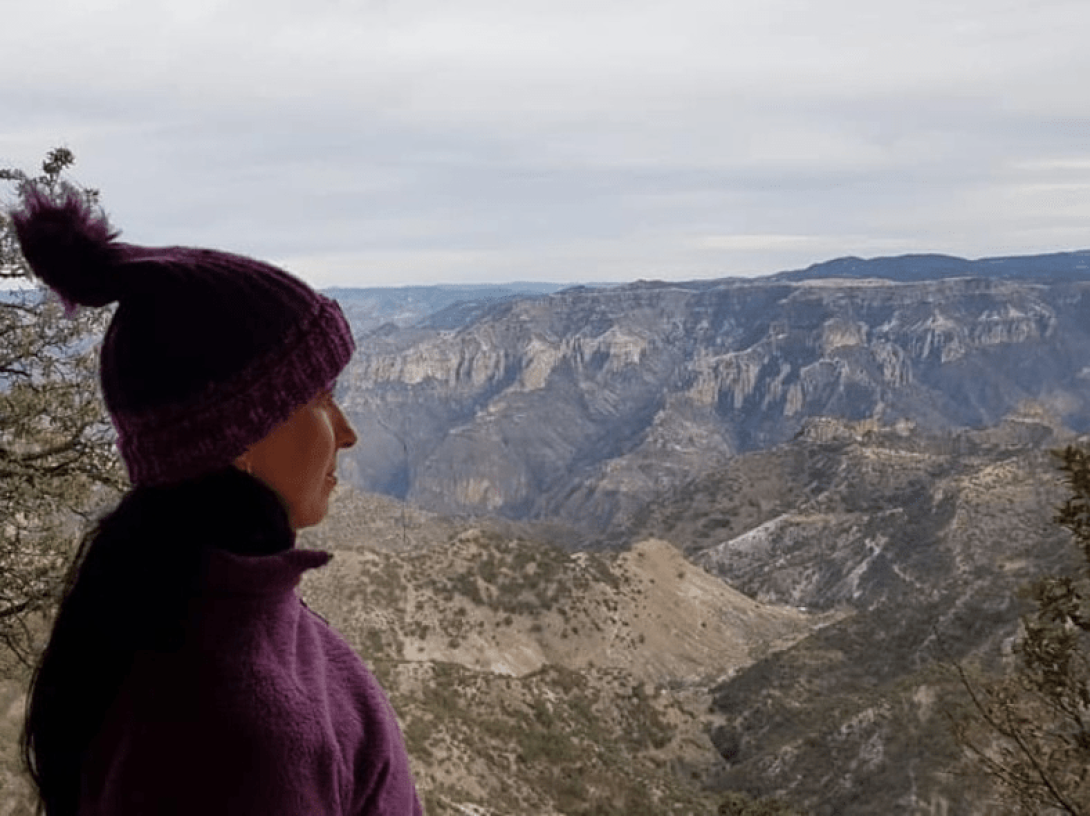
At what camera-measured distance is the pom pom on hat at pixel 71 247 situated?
1919 millimetres

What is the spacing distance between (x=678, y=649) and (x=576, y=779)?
34388 millimetres

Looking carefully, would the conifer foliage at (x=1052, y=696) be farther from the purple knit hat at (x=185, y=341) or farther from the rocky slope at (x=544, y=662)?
the rocky slope at (x=544, y=662)

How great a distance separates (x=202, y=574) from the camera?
1.72 meters

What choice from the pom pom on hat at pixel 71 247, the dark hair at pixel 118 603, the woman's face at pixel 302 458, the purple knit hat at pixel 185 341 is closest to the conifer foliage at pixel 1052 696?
the woman's face at pixel 302 458

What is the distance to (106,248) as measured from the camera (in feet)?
6.36

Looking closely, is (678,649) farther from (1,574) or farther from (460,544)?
(1,574)

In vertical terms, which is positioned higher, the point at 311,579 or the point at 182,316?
the point at 182,316

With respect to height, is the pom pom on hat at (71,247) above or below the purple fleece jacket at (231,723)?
above

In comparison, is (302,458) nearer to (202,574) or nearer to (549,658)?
(202,574)

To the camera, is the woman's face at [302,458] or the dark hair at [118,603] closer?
the dark hair at [118,603]

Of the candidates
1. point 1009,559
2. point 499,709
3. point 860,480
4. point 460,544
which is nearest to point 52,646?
point 499,709

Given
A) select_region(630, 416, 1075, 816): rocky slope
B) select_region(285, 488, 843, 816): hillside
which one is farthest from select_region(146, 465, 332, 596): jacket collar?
select_region(285, 488, 843, 816): hillside

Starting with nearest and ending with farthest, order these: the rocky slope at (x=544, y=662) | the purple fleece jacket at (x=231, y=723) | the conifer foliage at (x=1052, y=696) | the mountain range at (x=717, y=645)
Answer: the purple fleece jacket at (x=231, y=723), the conifer foliage at (x=1052, y=696), the rocky slope at (x=544, y=662), the mountain range at (x=717, y=645)

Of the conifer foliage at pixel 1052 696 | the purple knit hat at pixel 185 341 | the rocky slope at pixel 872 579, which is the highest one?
the purple knit hat at pixel 185 341
